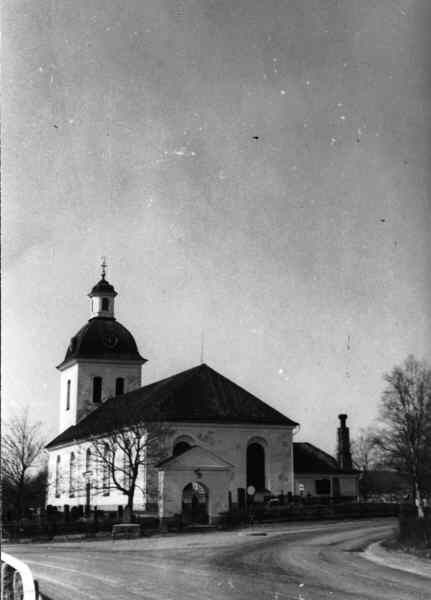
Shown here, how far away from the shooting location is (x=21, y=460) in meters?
11.2

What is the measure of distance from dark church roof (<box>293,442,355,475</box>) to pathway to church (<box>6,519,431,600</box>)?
2879 centimetres

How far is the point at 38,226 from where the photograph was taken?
28.1ft

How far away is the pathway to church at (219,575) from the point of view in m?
9.85

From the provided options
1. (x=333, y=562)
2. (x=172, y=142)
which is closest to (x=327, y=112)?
(x=172, y=142)

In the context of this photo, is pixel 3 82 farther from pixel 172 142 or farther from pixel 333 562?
pixel 333 562

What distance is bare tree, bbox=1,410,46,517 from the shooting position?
8680mm

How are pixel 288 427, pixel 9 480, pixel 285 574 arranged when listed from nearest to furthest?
pixel 9 480 < pixel 285 574 < pixel 288 427

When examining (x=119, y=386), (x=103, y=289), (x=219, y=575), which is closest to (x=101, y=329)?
(x=103, y=289)

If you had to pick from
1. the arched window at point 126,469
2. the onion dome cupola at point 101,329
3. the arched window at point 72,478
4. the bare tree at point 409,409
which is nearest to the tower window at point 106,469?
the arched window at point 126,469

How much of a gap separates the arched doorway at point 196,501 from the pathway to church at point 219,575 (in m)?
14.2

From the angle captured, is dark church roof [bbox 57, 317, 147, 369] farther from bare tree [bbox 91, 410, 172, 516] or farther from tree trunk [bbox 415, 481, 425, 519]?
bare tree [bbox 91, 410, 172, 516]

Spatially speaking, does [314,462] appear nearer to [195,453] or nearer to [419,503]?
[195,453]

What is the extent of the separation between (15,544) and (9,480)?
131 centimetres

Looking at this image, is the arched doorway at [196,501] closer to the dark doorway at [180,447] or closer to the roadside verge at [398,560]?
the dark doorway at [180,447]
